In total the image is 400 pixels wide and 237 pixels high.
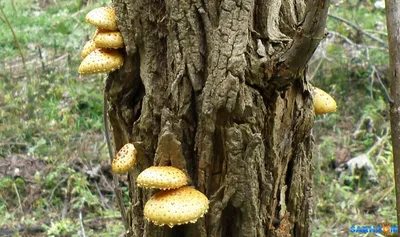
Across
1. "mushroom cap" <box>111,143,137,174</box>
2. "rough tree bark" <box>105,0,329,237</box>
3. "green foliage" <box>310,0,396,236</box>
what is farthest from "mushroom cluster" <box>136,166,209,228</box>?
"green foliage" <box>310,0,396,236</box>

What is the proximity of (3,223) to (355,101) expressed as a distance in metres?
5.24

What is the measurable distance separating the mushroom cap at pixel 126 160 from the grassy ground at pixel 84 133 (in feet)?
9.42

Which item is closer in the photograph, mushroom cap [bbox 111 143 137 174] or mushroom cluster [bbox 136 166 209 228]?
mushroom cluster [bbox 136 166 209 228]

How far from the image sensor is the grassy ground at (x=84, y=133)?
5566mm

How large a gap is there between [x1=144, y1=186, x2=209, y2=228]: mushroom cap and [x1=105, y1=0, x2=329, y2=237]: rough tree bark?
0.12 m

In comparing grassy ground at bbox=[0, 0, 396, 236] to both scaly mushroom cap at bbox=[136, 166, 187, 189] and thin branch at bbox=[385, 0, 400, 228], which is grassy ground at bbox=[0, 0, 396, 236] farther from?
thin branch at bbox=[385, 0, 400, 228]

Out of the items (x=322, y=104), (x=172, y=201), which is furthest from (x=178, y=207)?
(x=322, y=104)

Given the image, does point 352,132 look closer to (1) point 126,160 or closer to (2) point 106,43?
(1) point 126,160

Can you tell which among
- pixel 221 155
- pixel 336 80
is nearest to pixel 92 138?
pixel 336 80

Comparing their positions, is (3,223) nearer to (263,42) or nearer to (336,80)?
(263,42)

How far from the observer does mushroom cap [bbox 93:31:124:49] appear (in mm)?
2480

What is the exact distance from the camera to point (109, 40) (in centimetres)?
249

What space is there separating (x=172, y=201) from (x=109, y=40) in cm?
91

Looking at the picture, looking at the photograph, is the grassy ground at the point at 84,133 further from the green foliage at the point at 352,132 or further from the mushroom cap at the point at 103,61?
the mushroom cap at the point at 103,61
